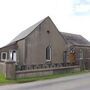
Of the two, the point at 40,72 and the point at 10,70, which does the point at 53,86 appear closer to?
the point at 10,70

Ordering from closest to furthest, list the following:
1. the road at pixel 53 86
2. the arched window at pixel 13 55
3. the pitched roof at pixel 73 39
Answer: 1. the road at pixel 53 86
2. the arched window at pixel 13 55
3. the pitched roof at pixel 73 39

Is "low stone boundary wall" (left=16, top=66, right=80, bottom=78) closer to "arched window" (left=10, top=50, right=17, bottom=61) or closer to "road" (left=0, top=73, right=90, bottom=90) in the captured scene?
"road" (left=0, top=73, right=90, bottom=90)

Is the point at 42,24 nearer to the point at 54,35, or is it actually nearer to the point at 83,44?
the point at 54,35

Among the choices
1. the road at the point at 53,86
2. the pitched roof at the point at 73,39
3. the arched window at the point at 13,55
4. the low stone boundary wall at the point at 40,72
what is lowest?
the road at the point at 53,86

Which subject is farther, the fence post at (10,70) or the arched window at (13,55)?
the arched window at (13,55)

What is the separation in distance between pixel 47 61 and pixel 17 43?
5883mm

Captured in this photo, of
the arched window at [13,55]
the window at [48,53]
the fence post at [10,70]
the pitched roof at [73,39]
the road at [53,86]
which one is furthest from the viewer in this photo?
the pitched roof at [73,39]

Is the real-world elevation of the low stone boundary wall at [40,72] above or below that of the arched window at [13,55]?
below

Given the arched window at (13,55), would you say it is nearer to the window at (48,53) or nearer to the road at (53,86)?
the window at (48,53)

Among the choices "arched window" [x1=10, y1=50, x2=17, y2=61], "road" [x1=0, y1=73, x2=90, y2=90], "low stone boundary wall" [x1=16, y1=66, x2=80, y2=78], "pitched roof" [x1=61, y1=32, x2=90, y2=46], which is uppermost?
"pitched roof" [x1=61, y1=32, x2=90, y2=46]

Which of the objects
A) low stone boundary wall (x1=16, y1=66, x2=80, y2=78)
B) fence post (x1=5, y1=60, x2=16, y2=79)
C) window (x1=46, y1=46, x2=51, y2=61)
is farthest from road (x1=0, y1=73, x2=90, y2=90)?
window (x1=46, y1=46, x2=51, y2=61)

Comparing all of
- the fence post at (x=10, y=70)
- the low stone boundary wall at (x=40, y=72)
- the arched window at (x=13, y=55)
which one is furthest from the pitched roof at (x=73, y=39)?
the fence post at (x=10, y=70)

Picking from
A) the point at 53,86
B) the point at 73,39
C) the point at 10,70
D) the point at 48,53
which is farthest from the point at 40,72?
the point at 73,39

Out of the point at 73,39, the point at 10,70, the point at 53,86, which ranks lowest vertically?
the point at 53,86
